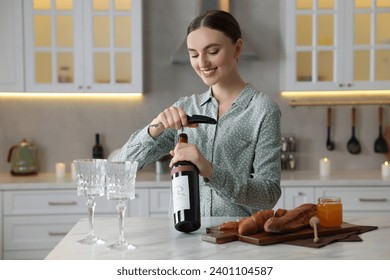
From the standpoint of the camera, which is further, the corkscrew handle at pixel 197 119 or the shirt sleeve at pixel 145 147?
the shirt sleeve at pixel 145 147

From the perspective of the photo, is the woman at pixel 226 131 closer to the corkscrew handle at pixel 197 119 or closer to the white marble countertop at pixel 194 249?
the corkscrew handle at pixel 197 119

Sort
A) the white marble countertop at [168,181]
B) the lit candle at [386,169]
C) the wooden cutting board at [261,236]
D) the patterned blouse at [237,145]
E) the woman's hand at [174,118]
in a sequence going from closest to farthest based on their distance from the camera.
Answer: the wooden cutting board at [261,236] < the woman's hand at [174,118] < the patterned blouse at [237,145] < the white marble countertop at [168,181] < the lit candle at [386,169]

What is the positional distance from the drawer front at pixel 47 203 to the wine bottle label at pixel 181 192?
234cm

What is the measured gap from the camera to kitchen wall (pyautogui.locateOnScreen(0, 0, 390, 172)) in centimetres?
462

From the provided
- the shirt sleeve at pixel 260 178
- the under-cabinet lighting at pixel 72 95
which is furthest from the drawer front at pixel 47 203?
the shirt sleeve at pixel 260 178

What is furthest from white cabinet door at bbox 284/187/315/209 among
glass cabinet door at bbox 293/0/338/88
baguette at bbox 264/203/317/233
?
baguette at bbox 264/203/317/233

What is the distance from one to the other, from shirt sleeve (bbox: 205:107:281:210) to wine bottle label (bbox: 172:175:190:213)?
15 centimetres

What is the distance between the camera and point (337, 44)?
4410mm

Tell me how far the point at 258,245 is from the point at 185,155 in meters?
0.32

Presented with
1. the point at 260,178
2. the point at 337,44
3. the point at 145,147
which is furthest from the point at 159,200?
the point at 260,178

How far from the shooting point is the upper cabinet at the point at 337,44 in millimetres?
4402

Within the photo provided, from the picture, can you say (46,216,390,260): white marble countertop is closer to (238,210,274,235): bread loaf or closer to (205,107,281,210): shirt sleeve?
(238,210,274,235): bread loaf
